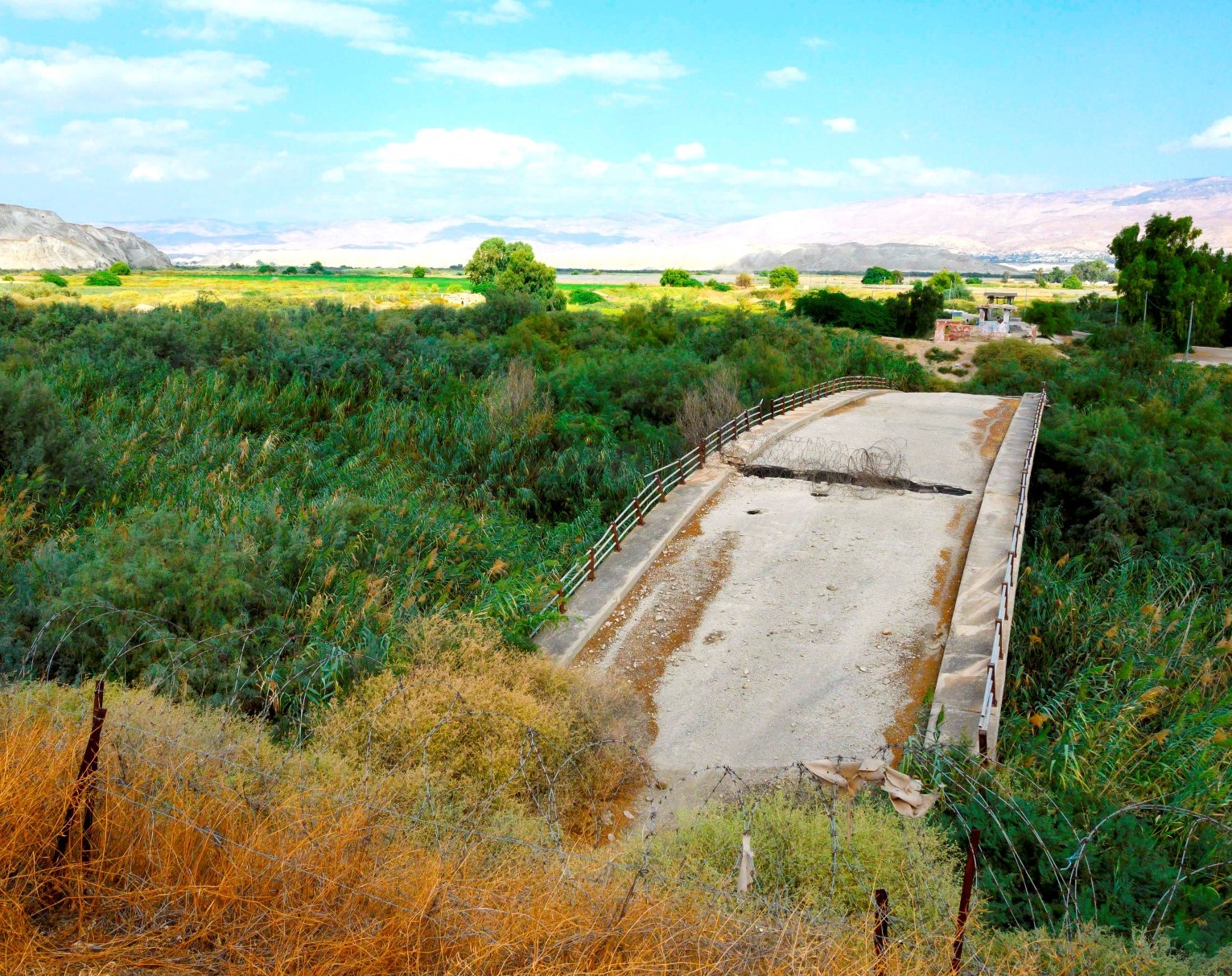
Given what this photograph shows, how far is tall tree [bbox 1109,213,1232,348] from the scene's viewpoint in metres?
51.2

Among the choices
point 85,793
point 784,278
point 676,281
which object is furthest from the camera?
point 784,278

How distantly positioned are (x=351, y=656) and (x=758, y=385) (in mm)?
17338

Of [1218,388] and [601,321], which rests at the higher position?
[601,321]

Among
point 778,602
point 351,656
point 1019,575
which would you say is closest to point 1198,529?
point 1019,575

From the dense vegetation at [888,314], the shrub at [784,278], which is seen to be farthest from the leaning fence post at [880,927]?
the shrub at [784,278]

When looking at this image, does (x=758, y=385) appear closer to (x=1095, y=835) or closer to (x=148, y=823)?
(x=1095, y=835)

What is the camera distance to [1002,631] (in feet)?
30.5

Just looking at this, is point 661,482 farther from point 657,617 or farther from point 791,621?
point 791,621

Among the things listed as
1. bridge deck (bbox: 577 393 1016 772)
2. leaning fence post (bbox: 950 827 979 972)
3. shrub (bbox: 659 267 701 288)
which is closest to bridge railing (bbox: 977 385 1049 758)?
bridge deck (bbox: 577 393 1016 772)

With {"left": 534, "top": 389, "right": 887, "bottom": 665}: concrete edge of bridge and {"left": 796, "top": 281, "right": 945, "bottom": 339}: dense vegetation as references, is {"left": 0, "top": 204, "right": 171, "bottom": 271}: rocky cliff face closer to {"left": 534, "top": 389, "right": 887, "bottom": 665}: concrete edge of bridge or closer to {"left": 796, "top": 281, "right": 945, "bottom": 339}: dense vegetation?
{"left": 796, "top": 281, "right": 945, "bottom": 339}: dense vegetation

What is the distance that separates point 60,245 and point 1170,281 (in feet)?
463

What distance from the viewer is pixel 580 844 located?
641 centimetres

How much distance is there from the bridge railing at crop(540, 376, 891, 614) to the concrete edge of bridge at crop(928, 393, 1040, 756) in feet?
13.9

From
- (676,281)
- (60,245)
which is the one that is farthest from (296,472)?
(60,245)
